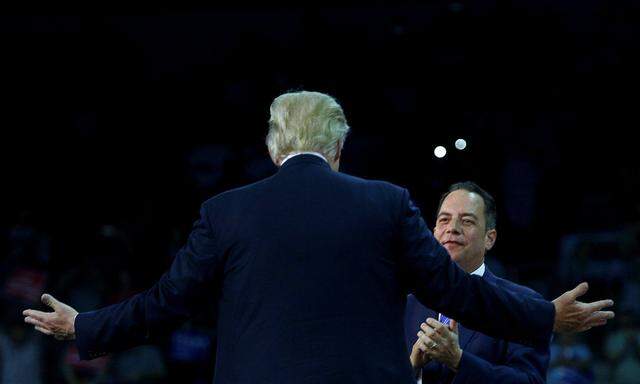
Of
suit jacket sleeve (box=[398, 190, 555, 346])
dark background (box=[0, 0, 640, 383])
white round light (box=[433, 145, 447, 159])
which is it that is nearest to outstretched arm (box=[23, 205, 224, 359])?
suit jacket sleeve (box=[398, 190, 555, 346])

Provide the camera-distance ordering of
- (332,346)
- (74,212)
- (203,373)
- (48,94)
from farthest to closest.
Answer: (48,94) < (74,212) < (203,373) < (332,346)

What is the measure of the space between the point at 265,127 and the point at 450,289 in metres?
6.77

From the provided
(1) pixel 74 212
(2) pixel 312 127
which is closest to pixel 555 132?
(1) pixel 74 212

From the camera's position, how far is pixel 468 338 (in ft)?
11.6

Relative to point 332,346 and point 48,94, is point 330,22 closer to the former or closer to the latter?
point 48,94

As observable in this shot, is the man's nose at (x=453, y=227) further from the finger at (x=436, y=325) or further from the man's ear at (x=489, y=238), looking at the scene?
the finger at (x=436, y=325)

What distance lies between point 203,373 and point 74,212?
2269mm

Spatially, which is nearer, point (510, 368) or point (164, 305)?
point (164, 305)

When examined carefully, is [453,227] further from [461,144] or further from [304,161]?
[461,144]

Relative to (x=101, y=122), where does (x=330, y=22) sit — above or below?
above

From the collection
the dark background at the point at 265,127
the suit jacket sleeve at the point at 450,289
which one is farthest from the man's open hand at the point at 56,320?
the dark background at the point at 265,127

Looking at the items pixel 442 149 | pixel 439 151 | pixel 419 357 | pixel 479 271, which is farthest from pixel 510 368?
pixel 439 151

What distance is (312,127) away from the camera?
8.92ft

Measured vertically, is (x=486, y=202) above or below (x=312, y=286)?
above
